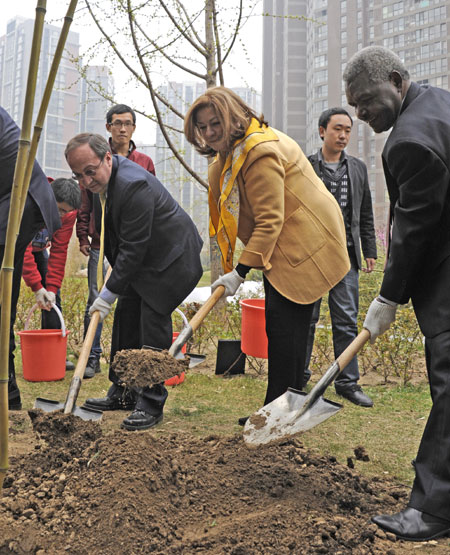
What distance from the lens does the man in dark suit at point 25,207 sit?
9.75 ft

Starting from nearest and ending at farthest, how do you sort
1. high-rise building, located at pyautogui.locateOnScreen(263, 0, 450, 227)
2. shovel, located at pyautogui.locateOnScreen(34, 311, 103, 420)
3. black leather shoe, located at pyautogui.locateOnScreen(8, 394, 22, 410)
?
shovel, located at pyautogui.locateOnScreen(34, 311, 103, 420) < black leather shoe, located at pyautogui.locateOnScreen(8, 394, 22, 410) < high-rise building, located at pyautogui.locateOnScreen(263, 0, 450, 227)

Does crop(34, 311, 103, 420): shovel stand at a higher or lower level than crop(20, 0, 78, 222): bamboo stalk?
lower

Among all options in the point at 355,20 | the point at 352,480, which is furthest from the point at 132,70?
the point at 355,20

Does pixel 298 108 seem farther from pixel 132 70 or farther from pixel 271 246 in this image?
pixel 271 246

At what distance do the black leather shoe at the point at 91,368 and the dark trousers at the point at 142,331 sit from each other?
0.97m

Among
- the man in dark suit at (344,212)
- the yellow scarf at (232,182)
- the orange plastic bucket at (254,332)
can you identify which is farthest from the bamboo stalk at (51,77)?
the orange plastic bucket at (254,332)

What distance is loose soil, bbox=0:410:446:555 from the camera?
1762 mm

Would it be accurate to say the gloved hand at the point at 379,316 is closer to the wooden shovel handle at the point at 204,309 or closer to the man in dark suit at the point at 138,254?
the wooden shovel handle at the point at 204,309

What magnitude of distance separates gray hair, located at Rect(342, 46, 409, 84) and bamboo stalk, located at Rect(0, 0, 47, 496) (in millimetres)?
1245

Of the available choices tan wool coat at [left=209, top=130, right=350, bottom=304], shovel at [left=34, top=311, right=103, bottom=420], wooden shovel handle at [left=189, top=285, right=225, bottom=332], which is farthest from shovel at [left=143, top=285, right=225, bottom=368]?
shovel at [left=34, top=311, right=103, bottom=420]

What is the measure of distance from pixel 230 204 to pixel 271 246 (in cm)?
28

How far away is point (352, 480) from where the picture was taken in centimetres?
228

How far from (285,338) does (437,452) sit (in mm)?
1041

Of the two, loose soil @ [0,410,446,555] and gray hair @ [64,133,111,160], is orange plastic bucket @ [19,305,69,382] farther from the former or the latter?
gray hair @ [64,133,111,160]
